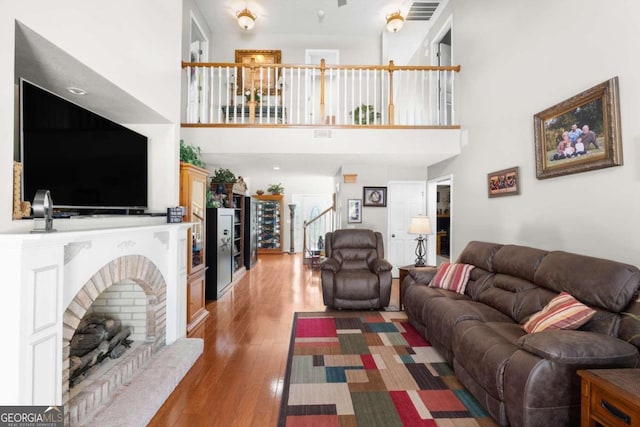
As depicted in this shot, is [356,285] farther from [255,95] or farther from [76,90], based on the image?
[255,95]

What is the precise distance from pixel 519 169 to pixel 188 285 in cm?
384

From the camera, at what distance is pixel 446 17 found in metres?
4.96

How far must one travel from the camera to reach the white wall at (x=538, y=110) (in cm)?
209

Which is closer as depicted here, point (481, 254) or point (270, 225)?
point (481, 254)


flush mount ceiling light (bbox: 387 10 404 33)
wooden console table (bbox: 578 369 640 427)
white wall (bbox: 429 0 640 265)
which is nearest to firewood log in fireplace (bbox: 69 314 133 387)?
wooden console table (bbox: 578 369 640 427)

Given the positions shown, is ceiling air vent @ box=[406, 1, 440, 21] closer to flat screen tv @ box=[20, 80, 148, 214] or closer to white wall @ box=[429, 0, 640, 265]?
white wall @ box=[429, 0, 640, 265]

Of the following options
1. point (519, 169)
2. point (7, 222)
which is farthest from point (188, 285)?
point (519, 169)

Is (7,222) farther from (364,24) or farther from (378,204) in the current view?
(364,24)

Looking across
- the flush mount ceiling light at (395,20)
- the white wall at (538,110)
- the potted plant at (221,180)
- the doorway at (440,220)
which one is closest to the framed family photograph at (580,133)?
the white wall at (538,110)

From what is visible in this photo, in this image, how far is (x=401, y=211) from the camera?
5.86m

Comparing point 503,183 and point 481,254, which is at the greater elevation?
point 503,183

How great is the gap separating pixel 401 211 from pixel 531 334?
166 inches

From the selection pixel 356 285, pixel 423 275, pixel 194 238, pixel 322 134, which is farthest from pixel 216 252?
pixel 423 275

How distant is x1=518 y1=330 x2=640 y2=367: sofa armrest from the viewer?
153 centimetres
